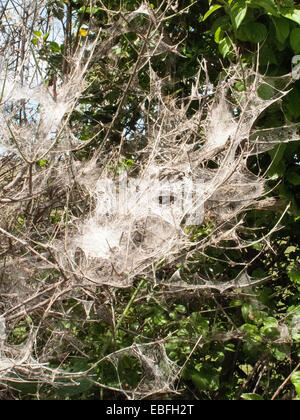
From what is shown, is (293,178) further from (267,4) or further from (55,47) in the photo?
(55,47)

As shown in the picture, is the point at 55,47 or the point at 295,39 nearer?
the point at 295,39

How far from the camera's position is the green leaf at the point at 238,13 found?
1.94 m

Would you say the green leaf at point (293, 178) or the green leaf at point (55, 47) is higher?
the green leaf at point (55, 47)

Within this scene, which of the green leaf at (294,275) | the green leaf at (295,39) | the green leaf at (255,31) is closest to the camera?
the green leaf at (295,39)

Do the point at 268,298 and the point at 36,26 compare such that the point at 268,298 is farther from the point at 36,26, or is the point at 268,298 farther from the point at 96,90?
the point at 36,26

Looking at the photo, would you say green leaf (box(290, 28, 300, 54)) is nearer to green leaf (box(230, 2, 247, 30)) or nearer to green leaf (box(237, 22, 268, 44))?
green leaf (box(237, 22, 268, 44))

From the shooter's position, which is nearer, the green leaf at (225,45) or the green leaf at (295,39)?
the green leaf at (295,39)

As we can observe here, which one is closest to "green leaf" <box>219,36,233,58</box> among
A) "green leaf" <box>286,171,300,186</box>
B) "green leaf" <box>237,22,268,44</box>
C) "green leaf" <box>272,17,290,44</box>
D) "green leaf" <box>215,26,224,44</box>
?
"green leaf" <box>215,26,224,44</box>

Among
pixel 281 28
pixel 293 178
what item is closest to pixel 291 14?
pixel 281 28

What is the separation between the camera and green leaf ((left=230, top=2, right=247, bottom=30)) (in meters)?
1.94

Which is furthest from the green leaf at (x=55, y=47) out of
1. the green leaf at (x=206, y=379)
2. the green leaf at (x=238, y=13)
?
the green leaf at (x=206, y=379)

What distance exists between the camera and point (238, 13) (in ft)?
6.48

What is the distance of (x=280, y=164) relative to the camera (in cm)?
234

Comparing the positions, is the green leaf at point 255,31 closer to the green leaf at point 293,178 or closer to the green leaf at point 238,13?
the green leaf at point 238,13
